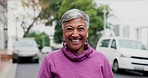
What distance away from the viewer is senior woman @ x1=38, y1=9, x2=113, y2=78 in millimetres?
2324

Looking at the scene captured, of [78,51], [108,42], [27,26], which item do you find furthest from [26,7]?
[78,51]

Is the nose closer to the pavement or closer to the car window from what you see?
Result: the pavement

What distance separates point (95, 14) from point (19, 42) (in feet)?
61.5

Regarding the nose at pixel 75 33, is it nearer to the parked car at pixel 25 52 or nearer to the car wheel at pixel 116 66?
the car wheel at pixel 116 66

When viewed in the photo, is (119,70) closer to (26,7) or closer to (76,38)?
(76,38)

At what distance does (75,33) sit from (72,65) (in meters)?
0.21

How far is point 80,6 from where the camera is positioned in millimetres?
38375

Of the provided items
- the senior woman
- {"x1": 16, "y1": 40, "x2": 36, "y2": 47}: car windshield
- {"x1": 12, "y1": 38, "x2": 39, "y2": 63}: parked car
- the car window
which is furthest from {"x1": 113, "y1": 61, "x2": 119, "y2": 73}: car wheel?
the senior woman

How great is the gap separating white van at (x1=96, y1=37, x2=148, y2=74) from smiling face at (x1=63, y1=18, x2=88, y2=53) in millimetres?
10908

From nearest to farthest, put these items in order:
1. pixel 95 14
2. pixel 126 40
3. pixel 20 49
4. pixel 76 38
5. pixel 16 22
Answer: pixel 76 38 < pixel 126 40 < pixel 20 49 < pixel 16 22 < pixel 95 14

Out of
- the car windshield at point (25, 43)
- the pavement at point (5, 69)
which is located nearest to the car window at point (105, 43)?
the pavement at point (5, 69)

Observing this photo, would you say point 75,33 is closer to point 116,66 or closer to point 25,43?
point 116,66

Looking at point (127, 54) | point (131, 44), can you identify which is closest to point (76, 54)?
point (127, 54)

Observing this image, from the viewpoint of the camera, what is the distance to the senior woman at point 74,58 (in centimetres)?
232
